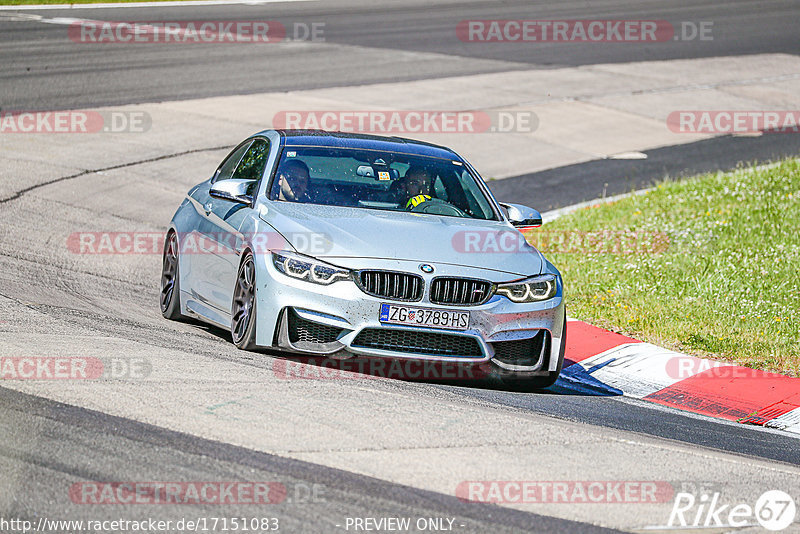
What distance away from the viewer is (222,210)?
8.83 m

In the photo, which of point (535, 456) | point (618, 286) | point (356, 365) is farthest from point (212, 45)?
point (535, 456)

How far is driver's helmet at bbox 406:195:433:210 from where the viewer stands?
28.3 feet

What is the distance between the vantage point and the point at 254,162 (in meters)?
9.26

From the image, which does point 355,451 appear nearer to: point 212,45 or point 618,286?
point 618,286

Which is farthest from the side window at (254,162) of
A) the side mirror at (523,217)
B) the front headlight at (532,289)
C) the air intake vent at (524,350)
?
the air intake vent at (524,350)

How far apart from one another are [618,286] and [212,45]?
55.3 ft

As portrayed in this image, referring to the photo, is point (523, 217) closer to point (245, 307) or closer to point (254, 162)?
point (254, 162)

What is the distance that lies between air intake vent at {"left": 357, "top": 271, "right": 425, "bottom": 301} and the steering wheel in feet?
3.98

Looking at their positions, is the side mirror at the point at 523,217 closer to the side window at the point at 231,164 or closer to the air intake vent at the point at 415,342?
the air intake vent at the point at 415,342

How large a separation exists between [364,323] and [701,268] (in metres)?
5.93

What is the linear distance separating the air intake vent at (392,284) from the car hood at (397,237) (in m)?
0.13

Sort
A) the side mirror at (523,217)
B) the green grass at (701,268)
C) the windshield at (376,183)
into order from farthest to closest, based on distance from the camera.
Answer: the green grass at (701,268) → the side mirror at (523,217) → the windshield at (376,183)

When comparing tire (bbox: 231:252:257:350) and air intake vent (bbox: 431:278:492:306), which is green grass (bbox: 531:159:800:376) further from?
tire (bbox: 231:252:257:350)

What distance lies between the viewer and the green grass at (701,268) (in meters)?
10.1
